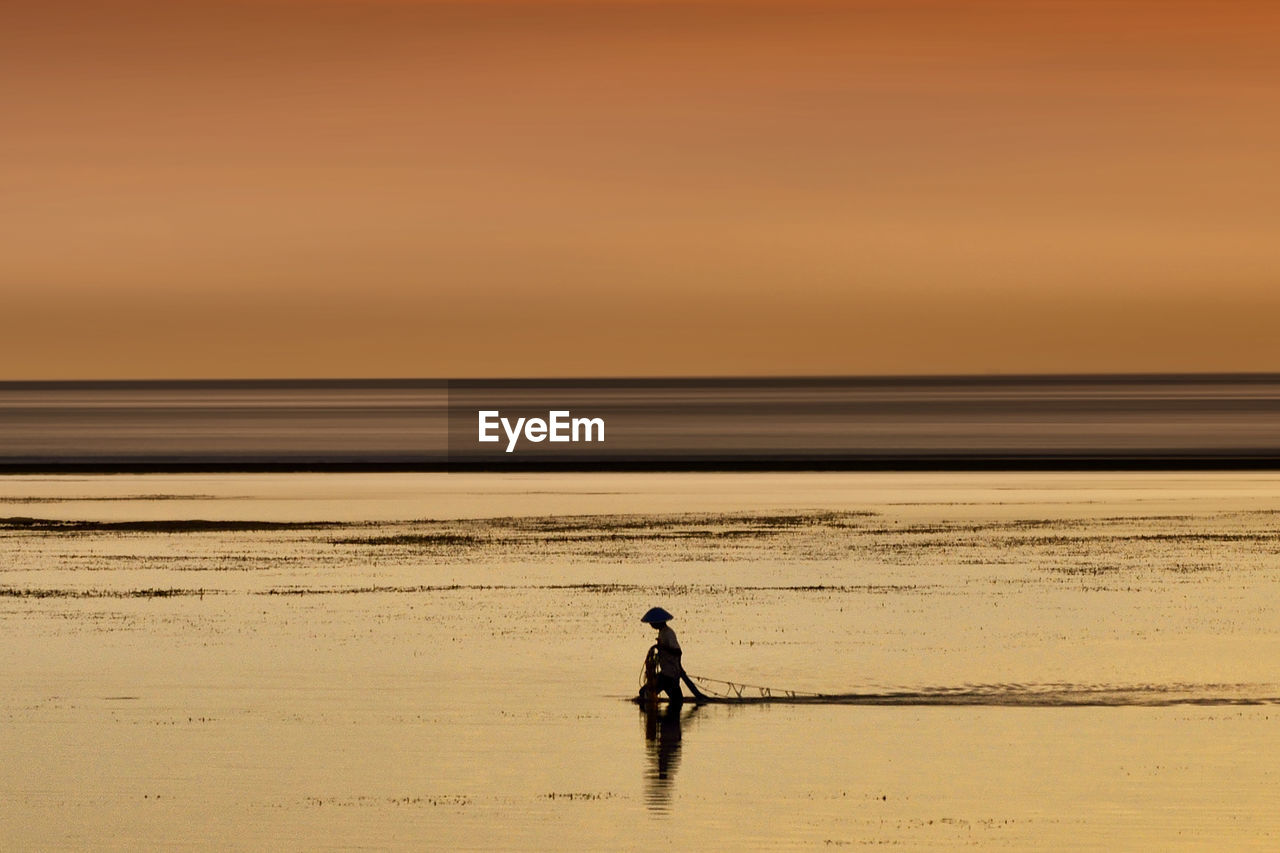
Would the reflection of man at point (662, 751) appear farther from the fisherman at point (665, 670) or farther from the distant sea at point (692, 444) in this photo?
the distant sea at point (692, 444)

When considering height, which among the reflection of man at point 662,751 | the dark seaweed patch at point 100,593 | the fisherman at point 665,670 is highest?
the dark seaweed patch at point 100,593

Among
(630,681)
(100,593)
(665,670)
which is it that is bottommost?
(665,670)

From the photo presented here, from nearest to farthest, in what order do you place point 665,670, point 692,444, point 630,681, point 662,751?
point 662,751 → point 665,670 → point 630,681 → point 692,444

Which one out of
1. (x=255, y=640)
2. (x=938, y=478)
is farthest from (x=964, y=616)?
(x=938, y=478)

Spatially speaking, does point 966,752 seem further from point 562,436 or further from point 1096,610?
point 562,436

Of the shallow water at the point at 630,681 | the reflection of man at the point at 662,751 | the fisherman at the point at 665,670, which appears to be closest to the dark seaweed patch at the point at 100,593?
the shallow water at the point at 630,681

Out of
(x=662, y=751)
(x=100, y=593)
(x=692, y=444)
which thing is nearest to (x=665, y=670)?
(x=662, y=751)

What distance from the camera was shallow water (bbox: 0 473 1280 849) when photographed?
85.5 ft

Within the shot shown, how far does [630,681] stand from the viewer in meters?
37.1

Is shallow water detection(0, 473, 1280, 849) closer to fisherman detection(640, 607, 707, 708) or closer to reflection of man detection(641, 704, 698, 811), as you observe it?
reflection of man detection(641, 704, 698, 811)

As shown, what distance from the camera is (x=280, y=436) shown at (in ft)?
539

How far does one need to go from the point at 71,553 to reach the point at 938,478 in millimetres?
48774

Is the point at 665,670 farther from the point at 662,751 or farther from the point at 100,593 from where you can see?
the point at 100,593

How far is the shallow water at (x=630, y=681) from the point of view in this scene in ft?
A: 85.5
